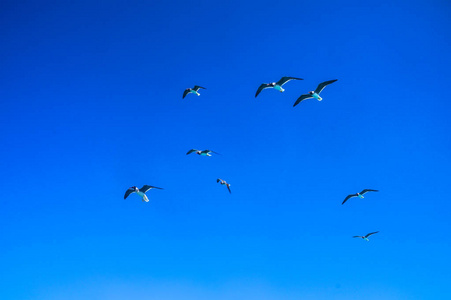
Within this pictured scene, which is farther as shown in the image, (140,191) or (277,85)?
(140,191)

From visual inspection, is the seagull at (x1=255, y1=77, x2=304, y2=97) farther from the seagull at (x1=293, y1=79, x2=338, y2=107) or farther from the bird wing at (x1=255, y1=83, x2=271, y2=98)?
the seagull at (x1=293, y1=79, x2=338, y2=107)

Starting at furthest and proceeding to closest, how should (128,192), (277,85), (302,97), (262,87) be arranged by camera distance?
(302,97), (262,87), (128,192), (277,85)

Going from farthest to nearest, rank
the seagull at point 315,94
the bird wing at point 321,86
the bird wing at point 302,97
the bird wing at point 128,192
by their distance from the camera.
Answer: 1. the bird wing at point 302,97
2. the bird wing at point 128,192
3. the seagull at point 315,94
4. the bird wing at point 321,86

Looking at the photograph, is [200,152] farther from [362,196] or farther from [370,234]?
[370,234]

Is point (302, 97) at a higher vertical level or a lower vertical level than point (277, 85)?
lower

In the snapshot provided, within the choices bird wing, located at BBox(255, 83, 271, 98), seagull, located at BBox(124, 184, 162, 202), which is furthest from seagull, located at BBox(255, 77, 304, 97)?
seagull, located at BBox(124, 184, 162, 202)

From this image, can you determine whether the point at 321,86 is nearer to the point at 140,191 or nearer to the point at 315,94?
the point at 315,94

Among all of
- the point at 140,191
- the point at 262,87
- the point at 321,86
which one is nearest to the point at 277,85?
the point at 262,87

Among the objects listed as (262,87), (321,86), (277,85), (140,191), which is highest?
(262,87)

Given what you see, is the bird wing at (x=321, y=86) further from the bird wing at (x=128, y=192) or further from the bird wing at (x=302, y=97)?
the bird wing at (x=128, y=192)

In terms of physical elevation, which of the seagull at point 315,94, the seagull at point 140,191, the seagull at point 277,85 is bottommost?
the seagull at point 140,191

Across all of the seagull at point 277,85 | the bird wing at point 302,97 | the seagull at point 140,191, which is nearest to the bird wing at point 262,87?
the seagull at point 277,85

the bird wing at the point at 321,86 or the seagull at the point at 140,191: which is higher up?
the bird wing at the point at 321,86

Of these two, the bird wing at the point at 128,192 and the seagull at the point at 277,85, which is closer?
the seagull at the point at 277,85
